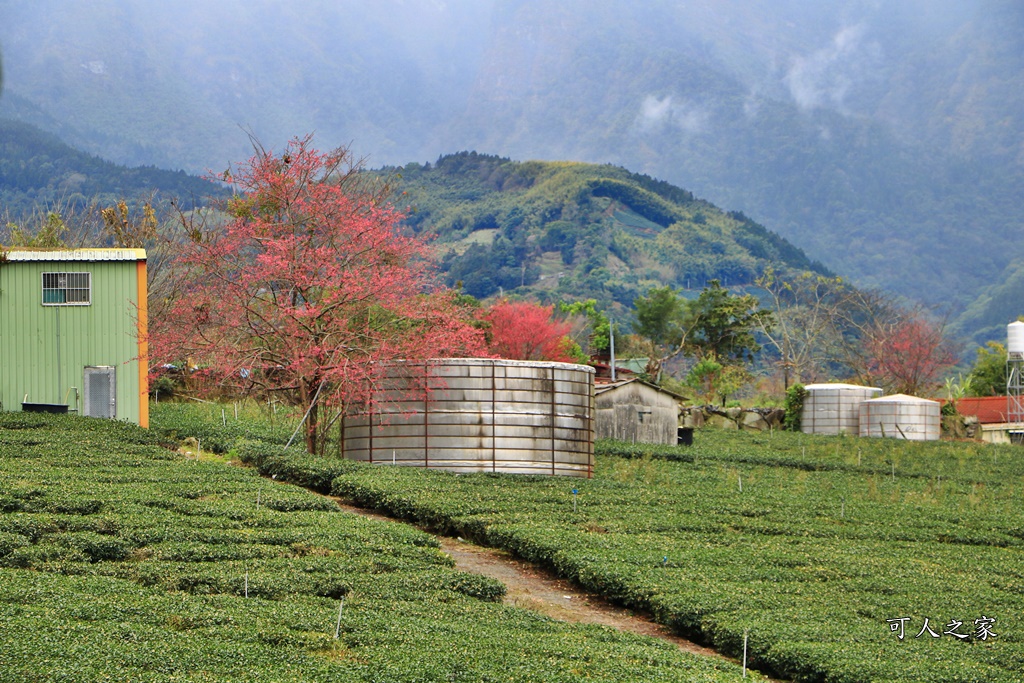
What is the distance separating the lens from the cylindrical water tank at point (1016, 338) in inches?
2436

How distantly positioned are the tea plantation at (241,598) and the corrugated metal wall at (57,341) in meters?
8.58

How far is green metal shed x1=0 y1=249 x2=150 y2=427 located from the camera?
108 ft

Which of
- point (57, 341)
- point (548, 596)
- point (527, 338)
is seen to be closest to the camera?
point (548, 596)

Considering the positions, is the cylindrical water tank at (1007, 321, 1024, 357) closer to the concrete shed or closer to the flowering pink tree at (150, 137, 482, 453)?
the concrete shed

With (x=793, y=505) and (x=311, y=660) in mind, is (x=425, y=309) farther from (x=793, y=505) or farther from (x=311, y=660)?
(x=311, y=660)

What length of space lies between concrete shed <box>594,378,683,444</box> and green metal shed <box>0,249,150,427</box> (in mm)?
20211

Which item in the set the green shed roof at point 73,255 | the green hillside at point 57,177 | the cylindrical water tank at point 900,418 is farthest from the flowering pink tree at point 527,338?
the green hillside at point 57,177

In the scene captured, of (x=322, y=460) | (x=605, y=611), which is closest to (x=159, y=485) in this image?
(x=322, y=460)

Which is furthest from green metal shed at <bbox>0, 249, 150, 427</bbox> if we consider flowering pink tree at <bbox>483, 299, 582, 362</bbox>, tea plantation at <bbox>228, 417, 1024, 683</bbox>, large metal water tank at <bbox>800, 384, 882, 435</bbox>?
large metal water tank at <bbox>800, 384, 882, 435</bbox>

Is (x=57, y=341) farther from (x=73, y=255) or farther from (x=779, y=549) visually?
(x=779, y=549)

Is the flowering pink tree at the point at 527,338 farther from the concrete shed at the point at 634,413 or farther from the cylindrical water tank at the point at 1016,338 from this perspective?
the cylindrical water tank at the point at 1016,338

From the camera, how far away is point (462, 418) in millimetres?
31188

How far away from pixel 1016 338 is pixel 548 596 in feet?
161

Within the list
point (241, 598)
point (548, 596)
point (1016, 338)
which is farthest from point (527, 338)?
point (241, 598)
